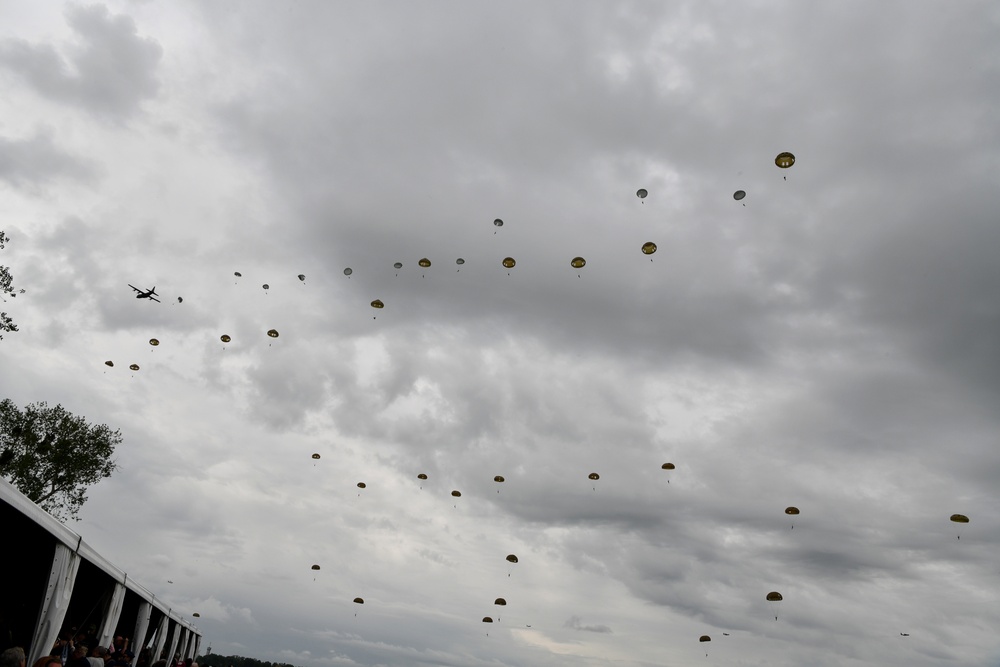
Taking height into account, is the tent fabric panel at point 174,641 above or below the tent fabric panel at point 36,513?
below

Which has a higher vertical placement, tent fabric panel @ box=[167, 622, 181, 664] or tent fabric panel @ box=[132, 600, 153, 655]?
tent fabric panel @ box=[132, 600, 153, 655]

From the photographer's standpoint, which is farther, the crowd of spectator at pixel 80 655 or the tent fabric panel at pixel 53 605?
the tent fabric panel at pixel 53 605

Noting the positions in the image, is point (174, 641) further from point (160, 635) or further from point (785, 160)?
point (785, 160)

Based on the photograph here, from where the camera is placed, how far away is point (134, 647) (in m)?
19.5

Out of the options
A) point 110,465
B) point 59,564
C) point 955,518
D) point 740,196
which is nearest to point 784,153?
point 740,196

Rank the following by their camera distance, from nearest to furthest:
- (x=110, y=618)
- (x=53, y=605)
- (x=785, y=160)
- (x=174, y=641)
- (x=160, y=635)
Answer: (x=53, y=605) < (x=110, y=618) < (x=785, y=160) < (x=160, y=635) < (x=174, y=641)

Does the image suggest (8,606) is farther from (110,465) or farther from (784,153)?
(784,153)

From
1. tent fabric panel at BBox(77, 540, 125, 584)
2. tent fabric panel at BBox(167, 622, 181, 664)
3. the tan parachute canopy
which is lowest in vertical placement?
tent fabric panel at BBox(167, 622, 181, 664)

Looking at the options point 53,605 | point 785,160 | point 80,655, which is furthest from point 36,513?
point 785,160

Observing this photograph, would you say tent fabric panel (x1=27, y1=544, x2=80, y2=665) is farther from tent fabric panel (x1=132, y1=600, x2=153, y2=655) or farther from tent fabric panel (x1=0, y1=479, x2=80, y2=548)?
tent fabric panel (x1=132, y1=600, x2=153, y2=655)

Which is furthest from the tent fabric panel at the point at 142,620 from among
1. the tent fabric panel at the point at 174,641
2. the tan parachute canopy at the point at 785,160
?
the tan parachute canopy at the point at 785,160

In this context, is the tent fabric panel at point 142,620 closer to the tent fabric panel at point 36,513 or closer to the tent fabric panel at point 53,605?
the tent fabric panel at point 53,605

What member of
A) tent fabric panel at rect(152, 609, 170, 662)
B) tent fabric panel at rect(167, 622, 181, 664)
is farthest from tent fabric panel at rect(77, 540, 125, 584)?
tent fabric panel at rect(167, 622, 181, 664)

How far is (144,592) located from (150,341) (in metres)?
14.5
